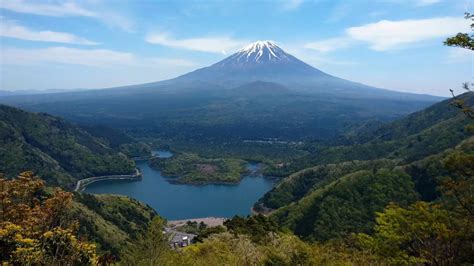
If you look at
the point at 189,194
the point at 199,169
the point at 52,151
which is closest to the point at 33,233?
the point at 189,194

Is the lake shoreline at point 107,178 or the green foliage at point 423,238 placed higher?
the green foliage at point 423,238

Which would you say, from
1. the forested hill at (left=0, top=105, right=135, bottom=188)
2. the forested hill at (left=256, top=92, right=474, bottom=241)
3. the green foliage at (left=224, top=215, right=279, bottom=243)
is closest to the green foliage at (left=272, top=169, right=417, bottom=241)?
the forested hill at (left=256, top=92, right=474, bottom=241)

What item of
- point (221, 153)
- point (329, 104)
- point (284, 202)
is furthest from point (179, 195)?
point (329, 104)

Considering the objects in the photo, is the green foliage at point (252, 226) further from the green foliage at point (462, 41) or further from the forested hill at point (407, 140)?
the forested hill at point (407, 140)

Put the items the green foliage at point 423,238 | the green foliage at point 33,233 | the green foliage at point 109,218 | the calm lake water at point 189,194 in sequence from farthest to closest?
the calm lake water at point 189,194 → the green foliage at point 109,218 → the green foliage at point 423,238 → the green foliage at point 33,233

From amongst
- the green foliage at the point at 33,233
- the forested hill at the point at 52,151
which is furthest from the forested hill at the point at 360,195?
the forested hill at the point at 52,151

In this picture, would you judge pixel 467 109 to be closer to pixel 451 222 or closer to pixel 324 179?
pixel 451 222
